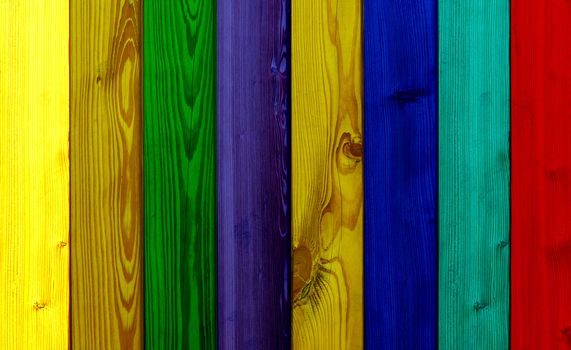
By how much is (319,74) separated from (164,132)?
33 centimetres

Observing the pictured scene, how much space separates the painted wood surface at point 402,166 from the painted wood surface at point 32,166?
62 centimetres

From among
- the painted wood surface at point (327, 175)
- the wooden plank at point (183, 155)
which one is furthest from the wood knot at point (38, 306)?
the painted wood surface at point (327, 175)

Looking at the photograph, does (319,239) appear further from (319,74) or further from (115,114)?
(115,114)

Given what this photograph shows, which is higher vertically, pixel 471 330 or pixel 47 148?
pixel 47 148

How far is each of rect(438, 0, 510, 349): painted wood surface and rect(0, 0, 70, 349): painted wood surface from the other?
0.76m

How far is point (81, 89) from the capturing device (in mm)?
1239

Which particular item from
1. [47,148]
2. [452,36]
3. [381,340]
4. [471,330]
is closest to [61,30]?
[47,148]

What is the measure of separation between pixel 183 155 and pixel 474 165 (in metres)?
0.58

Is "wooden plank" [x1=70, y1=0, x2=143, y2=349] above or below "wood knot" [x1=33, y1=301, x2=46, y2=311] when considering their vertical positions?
above

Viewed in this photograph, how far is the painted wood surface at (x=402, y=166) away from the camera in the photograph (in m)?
1.21

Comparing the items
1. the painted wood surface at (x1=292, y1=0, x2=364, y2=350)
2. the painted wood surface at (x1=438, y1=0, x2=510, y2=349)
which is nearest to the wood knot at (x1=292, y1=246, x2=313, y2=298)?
the painted wood surface at (x1=292, y1=0, x2=364, y2=350)

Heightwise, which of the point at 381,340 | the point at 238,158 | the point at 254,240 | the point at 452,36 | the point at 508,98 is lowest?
the point at 381,340

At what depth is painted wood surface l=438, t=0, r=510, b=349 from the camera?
1209 millimetres
